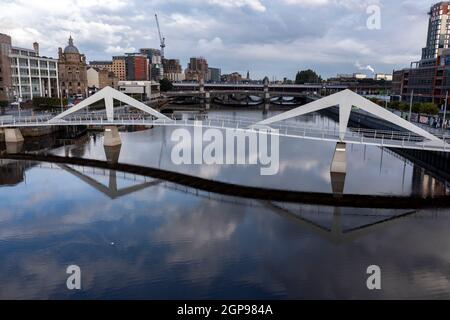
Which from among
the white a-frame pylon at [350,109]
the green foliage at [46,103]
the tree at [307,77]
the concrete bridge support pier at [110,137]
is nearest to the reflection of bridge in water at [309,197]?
the white a-frame pylon at [350,109]

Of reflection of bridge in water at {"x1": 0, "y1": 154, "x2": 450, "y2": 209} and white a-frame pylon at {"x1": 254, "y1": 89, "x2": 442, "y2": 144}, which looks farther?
white a-frame pylon at {"x1": 254, "y1": 89, "x2": 442, "y2": 144}

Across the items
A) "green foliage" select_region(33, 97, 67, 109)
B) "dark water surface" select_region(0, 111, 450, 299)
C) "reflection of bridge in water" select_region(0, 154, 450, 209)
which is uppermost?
"green foliage" select_region(33, 97, 67, 109)

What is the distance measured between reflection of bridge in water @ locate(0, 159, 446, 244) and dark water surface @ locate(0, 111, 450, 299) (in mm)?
107

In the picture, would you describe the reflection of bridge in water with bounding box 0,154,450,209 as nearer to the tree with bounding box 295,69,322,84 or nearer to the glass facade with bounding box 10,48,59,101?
the glass facade with bounding box 10,48,59,101

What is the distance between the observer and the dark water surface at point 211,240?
570 inches

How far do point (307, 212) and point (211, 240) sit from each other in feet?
23.0

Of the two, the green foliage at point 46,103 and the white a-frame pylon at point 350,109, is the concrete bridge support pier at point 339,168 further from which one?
the green foliage at point 46,103

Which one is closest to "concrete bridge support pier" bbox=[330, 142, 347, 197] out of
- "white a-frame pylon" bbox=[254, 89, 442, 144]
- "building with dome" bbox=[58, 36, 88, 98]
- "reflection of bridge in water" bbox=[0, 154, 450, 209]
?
"white a-frame pylon" bbox=[254, 89, 442, 144]

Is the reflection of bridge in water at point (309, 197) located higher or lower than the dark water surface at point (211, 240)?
higher

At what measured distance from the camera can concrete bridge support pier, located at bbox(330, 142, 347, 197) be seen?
2809cm

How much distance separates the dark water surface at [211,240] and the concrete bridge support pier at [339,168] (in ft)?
2.14

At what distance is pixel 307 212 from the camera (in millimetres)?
22547
